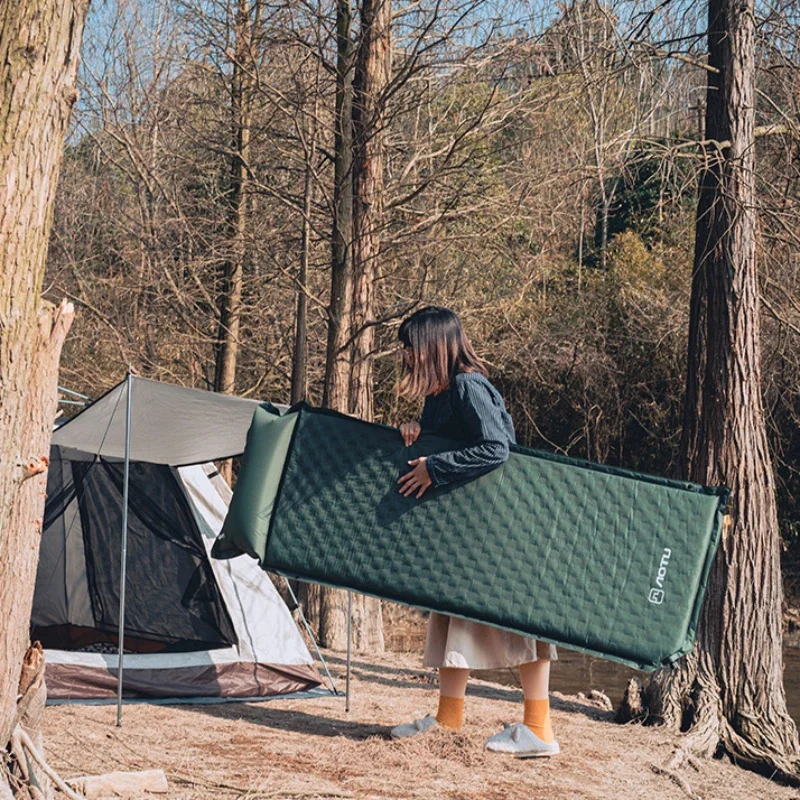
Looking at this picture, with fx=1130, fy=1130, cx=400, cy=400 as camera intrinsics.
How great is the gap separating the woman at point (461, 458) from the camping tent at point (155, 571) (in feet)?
4.55

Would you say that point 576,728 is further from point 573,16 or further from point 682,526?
point 573,16

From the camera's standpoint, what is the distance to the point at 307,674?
19.3 ft

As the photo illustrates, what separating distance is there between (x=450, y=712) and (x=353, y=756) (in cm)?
42

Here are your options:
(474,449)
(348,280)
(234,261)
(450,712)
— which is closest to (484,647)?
(450,712)

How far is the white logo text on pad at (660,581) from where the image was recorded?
156 inches

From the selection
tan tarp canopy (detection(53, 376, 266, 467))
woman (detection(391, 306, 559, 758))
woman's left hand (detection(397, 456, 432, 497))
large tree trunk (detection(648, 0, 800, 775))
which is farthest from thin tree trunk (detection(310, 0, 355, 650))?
woman's left hand (detection(397, 456, 432, 497))

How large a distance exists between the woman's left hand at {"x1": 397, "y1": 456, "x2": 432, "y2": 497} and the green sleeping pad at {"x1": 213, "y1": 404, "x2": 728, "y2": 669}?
0.04m

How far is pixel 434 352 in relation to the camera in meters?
4.14

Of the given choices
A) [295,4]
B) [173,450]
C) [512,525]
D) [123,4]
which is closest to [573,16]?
[295,4]

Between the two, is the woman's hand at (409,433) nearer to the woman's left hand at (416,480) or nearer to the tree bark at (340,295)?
the woman's left hand at (416,480)

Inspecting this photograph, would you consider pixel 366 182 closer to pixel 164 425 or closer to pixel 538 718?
pixel 164 425

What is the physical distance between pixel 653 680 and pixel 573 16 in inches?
152

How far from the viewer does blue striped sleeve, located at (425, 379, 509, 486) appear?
157 inches

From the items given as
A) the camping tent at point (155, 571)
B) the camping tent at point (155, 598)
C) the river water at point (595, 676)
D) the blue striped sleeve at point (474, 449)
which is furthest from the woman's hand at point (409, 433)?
the river water at point (595, 676)
